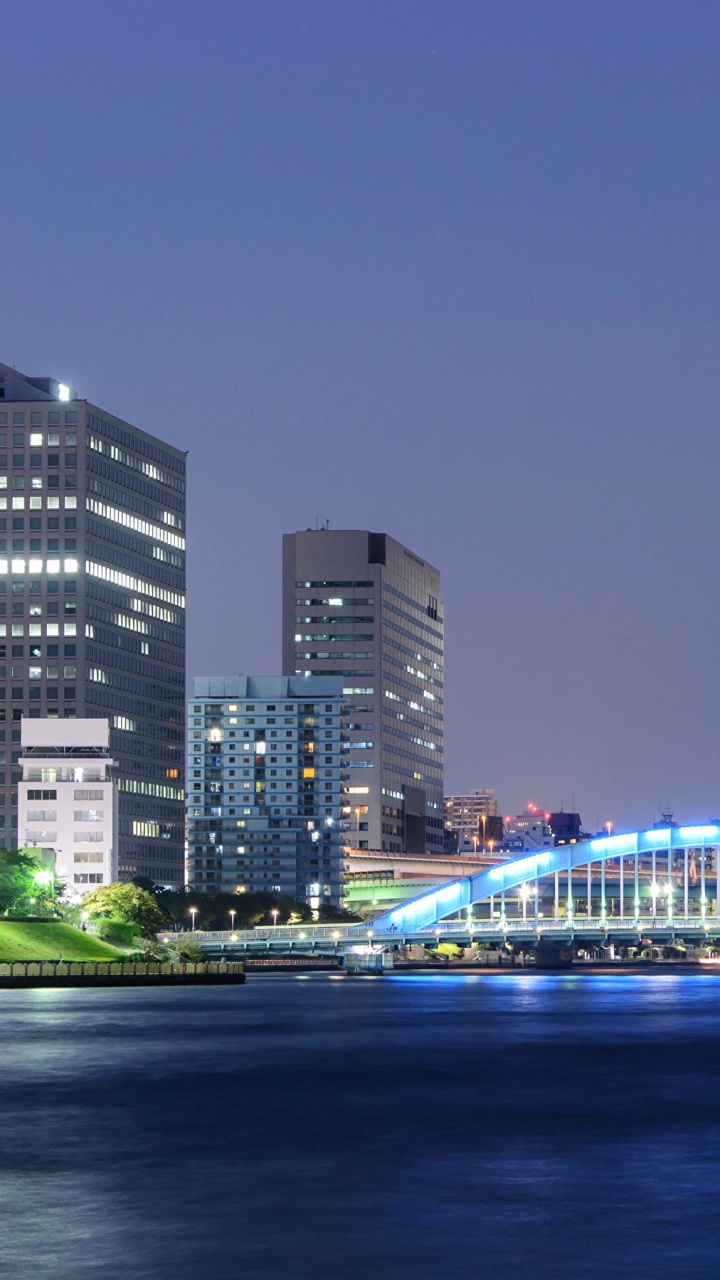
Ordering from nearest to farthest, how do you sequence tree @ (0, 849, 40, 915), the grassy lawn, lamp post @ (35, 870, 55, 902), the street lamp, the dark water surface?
the dark water surface → the grassy lawn → tree @ (0, 849, 40, 915) → lamp post @ (35, 870, 55, 902) → the street lamp

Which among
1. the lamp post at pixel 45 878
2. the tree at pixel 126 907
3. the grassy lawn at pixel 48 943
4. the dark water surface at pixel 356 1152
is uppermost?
the lamp post at pixel 45 878

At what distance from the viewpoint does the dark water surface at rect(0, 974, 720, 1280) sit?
30.3m

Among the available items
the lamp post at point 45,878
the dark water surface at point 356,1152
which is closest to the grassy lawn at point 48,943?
the lamp post at point 45,878

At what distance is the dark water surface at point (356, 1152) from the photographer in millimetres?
30297

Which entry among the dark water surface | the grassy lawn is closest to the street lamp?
the grassy lawn

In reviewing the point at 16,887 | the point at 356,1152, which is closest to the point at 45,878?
the point at 16,887

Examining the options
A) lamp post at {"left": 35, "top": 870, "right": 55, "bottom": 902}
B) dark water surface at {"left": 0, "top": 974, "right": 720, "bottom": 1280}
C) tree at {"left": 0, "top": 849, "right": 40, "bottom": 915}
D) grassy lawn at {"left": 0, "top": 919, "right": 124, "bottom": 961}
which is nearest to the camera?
dark water surface at {"left": 0, "top": 974, "right": 720, "bottom": 1280}

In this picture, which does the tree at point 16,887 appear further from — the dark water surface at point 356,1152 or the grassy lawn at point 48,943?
the dark water surface at point 356,1152

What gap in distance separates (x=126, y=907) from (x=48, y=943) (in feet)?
82.5

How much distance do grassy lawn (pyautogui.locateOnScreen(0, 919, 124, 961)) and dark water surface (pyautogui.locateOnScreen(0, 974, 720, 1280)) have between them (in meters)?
49.1

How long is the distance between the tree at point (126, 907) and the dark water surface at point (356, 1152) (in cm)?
7593

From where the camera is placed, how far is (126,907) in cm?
17375

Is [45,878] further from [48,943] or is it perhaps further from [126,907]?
[48,943]

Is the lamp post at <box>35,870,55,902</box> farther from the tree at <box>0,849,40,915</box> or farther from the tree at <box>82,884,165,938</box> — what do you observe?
the tree at <box>82,884,165,938</box>
